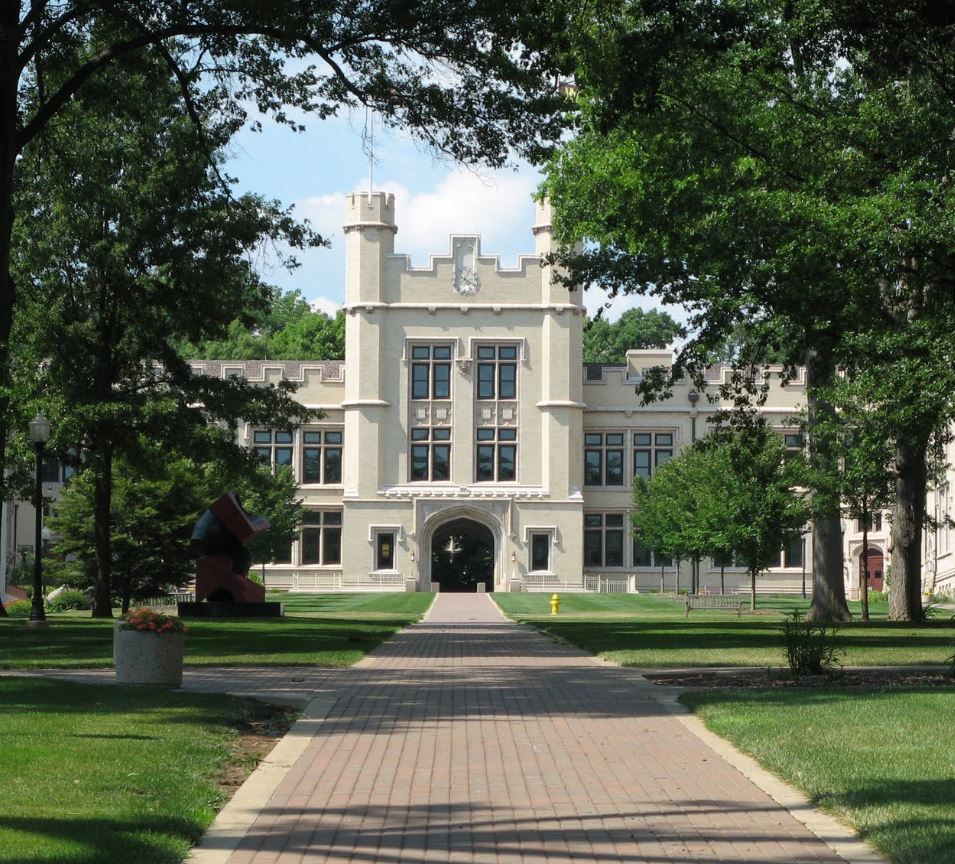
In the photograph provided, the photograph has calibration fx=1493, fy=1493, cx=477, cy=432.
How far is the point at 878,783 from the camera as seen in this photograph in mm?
8891

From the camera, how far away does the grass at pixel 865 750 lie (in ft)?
24.9

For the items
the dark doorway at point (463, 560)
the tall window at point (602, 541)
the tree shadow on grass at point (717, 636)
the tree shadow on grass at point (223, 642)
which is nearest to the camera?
the tree shadow on grass at point (223, 642)

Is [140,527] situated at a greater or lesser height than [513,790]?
greater

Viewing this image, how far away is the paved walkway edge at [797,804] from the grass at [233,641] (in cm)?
930

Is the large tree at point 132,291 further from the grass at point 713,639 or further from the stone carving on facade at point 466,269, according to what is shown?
the stone carving on facade at point 466,269

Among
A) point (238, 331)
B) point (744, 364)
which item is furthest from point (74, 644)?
point (238, 331)

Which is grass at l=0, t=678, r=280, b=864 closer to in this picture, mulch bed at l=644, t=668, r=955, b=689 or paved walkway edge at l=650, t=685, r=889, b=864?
paved walkway edge at l=650, t=685, r=889, b=864

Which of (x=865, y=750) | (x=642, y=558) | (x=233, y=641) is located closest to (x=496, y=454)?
(x=642, y=558)

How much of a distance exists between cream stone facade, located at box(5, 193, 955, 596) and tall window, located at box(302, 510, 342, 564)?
7 cm

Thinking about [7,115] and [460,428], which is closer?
[7,115]

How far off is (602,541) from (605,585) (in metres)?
3.32

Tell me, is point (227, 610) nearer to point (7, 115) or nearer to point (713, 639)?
point (713, 639)

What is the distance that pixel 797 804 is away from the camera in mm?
8531

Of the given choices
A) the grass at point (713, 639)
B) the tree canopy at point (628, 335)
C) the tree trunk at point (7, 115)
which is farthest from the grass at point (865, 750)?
the tree canopy at point (628, 335)
